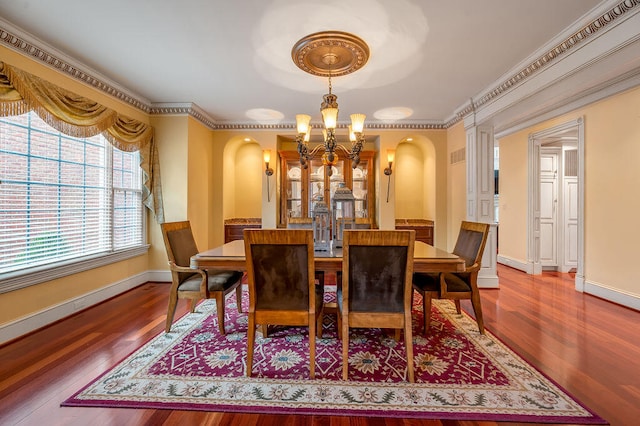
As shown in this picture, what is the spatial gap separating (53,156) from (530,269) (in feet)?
20.9

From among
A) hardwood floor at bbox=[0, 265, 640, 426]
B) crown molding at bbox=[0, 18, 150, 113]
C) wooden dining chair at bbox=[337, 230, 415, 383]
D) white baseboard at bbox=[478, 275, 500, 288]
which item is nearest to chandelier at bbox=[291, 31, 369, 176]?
wooden dining chair at bbox=[337, 230, 415, 383]

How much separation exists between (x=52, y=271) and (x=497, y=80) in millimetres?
4902

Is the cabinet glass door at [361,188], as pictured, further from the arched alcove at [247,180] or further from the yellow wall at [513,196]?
the yellow wall at [513,196]

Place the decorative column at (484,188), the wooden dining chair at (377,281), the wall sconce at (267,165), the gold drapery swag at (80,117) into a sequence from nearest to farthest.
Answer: the wooden dining chair at (377,281), the gold drapery swag at (80,117), the decorative column at (484,188), the wall sconce at (267,165)

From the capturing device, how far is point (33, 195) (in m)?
2.57

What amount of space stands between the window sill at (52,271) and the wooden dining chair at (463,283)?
332cm

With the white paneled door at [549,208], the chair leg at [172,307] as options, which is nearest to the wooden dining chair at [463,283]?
the chair leg at [172,307]

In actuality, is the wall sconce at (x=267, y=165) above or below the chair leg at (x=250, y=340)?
above

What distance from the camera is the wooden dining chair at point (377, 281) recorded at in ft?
5.65

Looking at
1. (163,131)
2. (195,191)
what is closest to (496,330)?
(195,191)

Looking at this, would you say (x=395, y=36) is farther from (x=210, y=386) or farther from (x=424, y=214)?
(x=424, y=214)

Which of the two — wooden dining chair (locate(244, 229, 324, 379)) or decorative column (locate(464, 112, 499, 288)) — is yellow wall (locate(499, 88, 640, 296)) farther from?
wooden dining chair (locate(244, 229, 324, 379))

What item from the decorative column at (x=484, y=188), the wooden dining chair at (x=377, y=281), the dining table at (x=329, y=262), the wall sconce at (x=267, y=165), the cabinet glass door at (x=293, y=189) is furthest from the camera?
the cabinet glass door at (x=293, y=189)

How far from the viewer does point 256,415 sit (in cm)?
151
